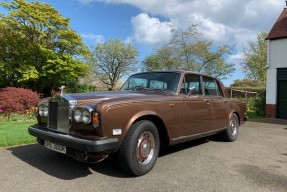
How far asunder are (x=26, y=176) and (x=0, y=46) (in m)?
17.4

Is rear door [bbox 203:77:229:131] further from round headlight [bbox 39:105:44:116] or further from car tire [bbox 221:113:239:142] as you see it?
round headlight [bbox 39:105:44:116]

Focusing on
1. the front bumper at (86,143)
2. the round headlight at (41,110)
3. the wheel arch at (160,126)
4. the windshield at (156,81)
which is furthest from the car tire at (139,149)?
the round headlight at (41,110)

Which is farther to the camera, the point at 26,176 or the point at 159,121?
the point at 159,121

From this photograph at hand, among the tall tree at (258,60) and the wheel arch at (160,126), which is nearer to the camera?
the wheel arch at (160,126)

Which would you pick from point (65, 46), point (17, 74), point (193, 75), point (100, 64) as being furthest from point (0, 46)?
point (100, 64)

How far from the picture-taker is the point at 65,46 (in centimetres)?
2120

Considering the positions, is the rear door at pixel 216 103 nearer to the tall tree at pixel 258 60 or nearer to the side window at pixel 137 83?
the side window at pixel 137 83

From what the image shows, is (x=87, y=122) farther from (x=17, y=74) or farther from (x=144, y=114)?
(x=17, y=74)

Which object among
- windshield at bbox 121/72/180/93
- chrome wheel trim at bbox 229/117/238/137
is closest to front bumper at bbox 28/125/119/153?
windshield at bbox 121/72/180/93

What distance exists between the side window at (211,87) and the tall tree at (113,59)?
109ft

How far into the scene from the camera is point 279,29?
49.5 feet

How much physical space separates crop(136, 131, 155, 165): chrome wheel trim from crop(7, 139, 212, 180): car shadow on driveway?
1.17ft

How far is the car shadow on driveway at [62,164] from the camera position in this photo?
4707 mm

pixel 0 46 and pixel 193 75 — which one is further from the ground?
pixel 0 46
